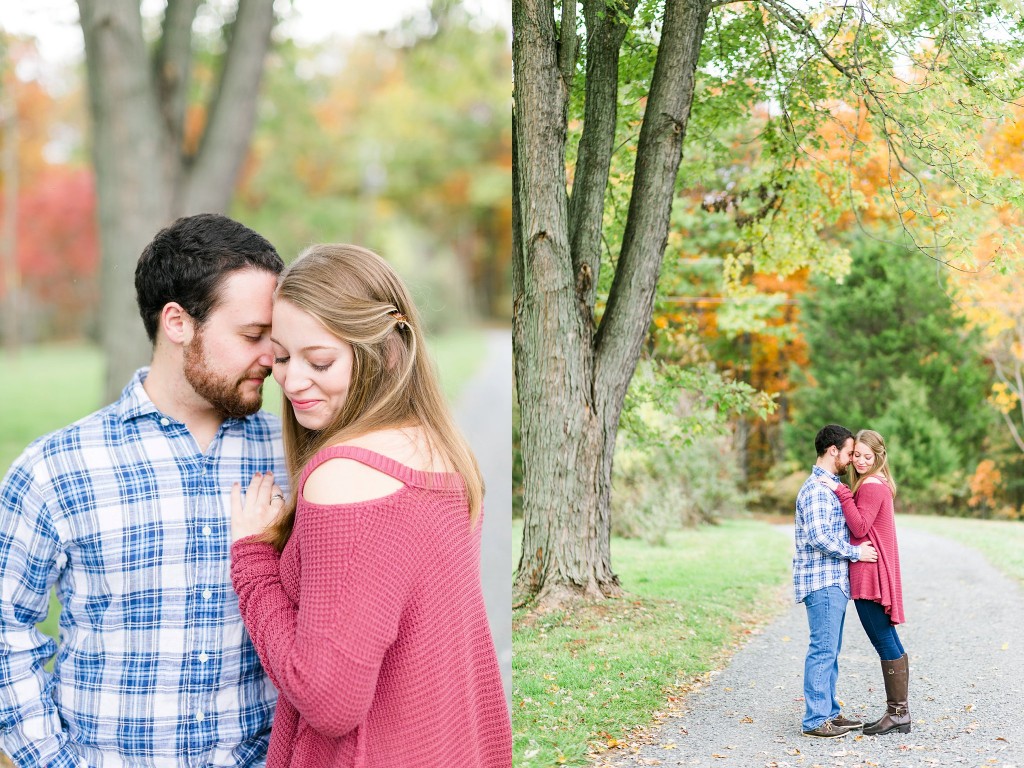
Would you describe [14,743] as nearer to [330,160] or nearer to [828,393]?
[828,393]

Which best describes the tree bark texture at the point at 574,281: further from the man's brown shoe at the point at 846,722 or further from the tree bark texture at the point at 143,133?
the tree bark texture at the point at 143,133

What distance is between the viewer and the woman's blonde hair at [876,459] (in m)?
2.20

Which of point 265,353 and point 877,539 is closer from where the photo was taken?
point 265,353

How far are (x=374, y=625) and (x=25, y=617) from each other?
32.8 inches

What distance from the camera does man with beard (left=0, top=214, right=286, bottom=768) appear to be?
5.67ft

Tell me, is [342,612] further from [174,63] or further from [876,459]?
[174,63]

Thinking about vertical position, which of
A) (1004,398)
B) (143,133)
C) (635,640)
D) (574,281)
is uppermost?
(143,133)

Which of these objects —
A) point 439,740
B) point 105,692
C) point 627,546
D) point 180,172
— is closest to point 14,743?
point 105,692

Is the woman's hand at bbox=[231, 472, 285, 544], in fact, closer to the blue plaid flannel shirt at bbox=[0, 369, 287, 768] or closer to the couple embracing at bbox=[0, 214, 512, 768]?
the couple embracing at bbox=[0, 214, 512, 768]

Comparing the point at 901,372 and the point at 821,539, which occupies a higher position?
the point at 901,372

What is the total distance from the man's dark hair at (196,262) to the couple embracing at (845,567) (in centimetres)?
143

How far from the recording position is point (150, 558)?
69.5 inches

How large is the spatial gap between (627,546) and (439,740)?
3.53 feet

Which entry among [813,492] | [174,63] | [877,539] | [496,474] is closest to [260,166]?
[174,63]
